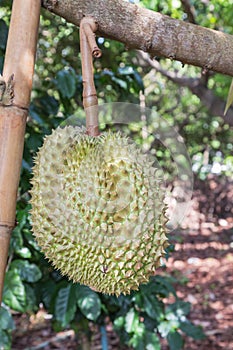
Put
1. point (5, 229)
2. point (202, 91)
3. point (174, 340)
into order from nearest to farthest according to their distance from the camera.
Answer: point (5, 229) < point (174, 340) < point (202, 91)

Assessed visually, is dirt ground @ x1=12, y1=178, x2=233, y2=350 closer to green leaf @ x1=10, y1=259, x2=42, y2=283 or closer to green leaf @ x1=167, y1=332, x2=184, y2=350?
green leaf @ x1=167, y1=332, x2=184, y2=350

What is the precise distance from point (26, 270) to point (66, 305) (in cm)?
16

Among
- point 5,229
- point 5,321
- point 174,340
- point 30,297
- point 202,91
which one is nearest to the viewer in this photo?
point 5,229

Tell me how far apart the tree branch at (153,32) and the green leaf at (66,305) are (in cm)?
94

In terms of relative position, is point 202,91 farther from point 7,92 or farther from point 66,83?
point 7,92

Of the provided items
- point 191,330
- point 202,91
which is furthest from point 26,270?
point 202,91

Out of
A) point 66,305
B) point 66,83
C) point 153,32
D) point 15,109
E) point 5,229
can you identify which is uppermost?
point 66,83

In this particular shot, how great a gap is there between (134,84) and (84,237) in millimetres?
1137

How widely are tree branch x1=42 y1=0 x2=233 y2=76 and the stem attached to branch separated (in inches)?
0.9

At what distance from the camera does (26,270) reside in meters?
1.47

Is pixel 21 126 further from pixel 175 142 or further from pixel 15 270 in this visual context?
pixel 15 270

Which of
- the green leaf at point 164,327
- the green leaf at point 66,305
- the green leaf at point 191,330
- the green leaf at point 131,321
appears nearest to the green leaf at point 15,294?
the green leaf at point 66,305

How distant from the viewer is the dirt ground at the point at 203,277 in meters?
2.93

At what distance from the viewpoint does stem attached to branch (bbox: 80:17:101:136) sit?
1.95 feet
